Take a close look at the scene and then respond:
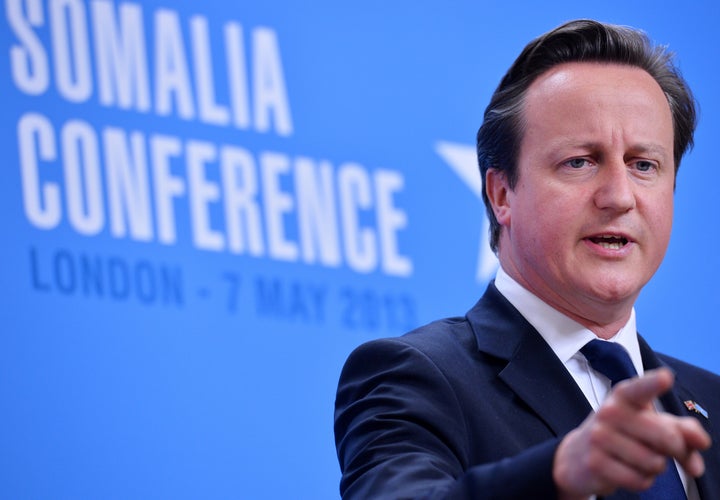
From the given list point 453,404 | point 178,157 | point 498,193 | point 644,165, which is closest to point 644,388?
point 453,404

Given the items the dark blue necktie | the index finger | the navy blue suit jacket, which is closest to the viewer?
the index finger

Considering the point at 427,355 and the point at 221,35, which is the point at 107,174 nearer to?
the point at 221,35

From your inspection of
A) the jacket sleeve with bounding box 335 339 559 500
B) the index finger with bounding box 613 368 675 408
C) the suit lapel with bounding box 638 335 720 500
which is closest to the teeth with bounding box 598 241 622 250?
the suit lapel with bounding box 638 335 720 500

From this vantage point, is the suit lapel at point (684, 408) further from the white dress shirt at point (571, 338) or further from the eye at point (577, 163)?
the eye at point (577, 163)

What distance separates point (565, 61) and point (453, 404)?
70 cm

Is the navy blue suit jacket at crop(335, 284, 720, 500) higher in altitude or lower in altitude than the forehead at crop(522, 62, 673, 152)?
lower

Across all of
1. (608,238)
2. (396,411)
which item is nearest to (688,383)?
(608,238)

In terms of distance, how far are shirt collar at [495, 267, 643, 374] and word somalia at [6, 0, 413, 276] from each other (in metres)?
1.05

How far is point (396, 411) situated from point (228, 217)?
1409 millimetres

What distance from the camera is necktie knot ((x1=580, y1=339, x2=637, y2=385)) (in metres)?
1.98

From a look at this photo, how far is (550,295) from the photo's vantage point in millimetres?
2104

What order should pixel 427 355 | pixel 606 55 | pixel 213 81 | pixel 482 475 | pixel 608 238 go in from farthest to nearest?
1. pixel 213 81
2. pixel 606 55
3. pixel 608 238
4. pixel 427 355
5. pixel 482 475

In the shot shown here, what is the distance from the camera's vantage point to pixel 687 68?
3969mm

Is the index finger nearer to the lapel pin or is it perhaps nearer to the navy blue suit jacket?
the navy blue suit jacket
